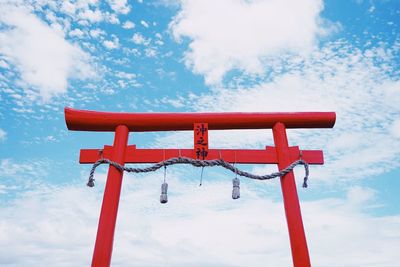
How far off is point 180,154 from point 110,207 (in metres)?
1.14

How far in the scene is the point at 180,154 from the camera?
4.79 m

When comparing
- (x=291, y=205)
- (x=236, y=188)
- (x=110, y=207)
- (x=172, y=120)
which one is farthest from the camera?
(x=172, y=120)

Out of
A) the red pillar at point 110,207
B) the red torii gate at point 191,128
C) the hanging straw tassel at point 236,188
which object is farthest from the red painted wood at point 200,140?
the red pillar at point 110,207

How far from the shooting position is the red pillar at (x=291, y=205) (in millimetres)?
4254

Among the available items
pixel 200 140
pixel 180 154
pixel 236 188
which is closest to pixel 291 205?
pixel 236 188

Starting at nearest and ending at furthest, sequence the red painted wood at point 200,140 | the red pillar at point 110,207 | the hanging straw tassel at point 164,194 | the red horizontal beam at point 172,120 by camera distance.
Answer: the red pillar at point 110,207, the hanging straw tassel at point 164,194, the red painted wood at point 200,140, the red horizontal beam at point 172,120

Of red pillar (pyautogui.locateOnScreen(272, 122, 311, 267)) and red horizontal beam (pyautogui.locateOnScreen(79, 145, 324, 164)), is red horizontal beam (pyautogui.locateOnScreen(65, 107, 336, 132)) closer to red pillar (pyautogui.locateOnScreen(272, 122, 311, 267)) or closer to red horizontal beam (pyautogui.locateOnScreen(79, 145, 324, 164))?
red pillar (pyautogui.locateOnScreen(272, 122, 311, 267))

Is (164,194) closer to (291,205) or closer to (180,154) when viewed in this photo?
(180,154)

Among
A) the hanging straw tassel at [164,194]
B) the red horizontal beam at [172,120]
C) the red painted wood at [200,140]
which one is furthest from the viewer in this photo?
the red horizontal beam at [172,120]

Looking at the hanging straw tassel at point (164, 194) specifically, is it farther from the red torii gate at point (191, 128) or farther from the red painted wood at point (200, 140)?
the red painted wood at point (200, 140)

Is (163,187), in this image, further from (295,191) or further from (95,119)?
(295,191)

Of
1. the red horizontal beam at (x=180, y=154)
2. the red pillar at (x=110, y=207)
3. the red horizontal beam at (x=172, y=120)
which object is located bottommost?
the red pillar at (x=110, y=207)

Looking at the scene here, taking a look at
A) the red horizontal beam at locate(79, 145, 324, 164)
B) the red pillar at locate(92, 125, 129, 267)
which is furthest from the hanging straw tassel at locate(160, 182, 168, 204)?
the red pillar at locate(92, 125, 129, 267)

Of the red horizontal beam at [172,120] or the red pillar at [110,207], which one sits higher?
the red horizontal beam at [172,120]
